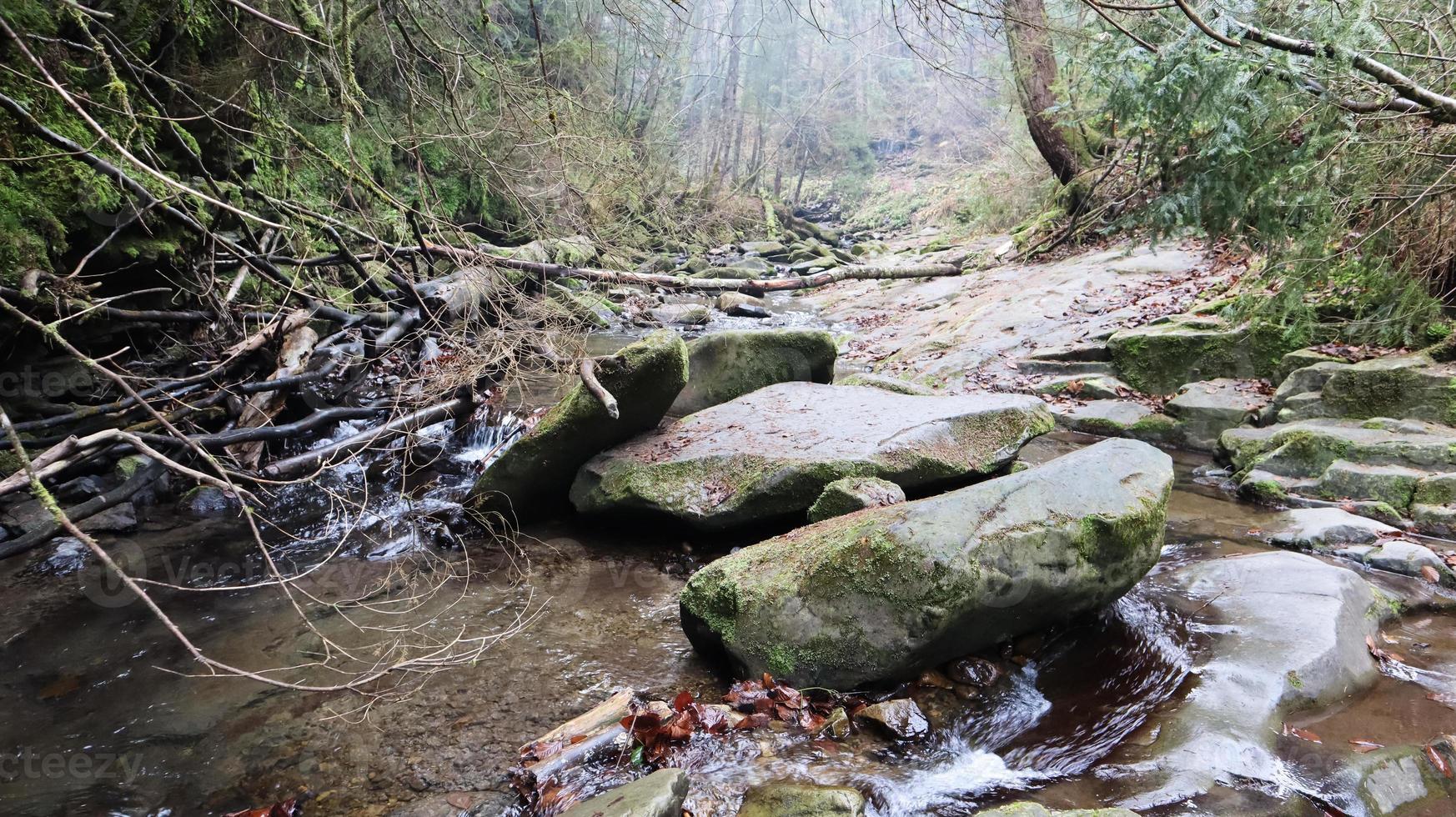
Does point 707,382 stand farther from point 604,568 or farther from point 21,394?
point 21,394

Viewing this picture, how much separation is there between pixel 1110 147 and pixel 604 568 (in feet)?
38.3

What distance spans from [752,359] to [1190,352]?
4.26 meters

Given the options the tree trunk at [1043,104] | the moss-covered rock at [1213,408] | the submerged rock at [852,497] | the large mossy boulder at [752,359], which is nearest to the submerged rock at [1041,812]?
the submerged rock at [852,497]

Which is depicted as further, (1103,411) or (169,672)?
(1103,411)

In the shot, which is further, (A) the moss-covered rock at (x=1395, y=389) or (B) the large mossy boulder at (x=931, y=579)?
(A) the moss-covered rock at (x=1395, y=389)

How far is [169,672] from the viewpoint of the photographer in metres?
3.68

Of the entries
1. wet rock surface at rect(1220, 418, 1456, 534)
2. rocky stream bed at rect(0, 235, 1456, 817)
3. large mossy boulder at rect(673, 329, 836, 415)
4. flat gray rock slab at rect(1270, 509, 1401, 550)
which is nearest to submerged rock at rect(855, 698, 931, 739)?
rocky stream bed at rect(0, 235, 1456, 817)

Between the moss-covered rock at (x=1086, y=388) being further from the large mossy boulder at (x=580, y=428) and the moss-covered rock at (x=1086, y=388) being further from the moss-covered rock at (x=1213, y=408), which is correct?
the large mossy boulder at (x=580, y=428)

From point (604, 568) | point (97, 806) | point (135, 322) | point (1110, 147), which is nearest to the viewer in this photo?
point (97, 806)

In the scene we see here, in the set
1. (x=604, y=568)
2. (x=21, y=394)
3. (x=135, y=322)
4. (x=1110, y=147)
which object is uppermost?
(x=1110, y=147)

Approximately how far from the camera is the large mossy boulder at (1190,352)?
676 centimetres

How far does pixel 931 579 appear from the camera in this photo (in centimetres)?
309

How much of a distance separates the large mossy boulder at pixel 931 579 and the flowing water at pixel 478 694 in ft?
0.97

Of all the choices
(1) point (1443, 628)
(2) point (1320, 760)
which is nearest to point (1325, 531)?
(1) point (1443, 628)
